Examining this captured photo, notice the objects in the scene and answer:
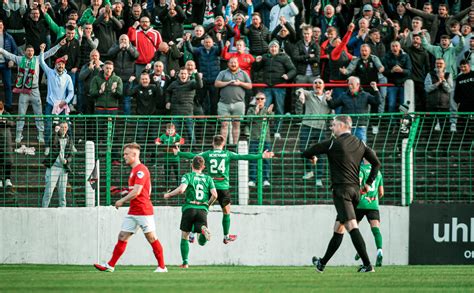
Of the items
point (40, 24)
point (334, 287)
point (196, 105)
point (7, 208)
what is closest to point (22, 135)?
point (7, 208)

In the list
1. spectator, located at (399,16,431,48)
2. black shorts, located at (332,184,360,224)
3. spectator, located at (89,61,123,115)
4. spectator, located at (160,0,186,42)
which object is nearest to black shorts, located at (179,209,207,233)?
black shorts, located at (332,184,360,224)

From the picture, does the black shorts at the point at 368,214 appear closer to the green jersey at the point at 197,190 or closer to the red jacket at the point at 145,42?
the green jersey at the point at 197,190

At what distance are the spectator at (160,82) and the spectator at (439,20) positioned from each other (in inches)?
251

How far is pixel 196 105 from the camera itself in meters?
23.8

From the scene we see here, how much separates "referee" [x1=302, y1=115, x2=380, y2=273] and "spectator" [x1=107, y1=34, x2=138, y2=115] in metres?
9.26

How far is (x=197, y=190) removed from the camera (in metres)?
18.1

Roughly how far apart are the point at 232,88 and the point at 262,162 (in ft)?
9.26

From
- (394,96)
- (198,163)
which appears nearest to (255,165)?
(198,163)

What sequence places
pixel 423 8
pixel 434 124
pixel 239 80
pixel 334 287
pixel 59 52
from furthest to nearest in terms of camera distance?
pixel 423 8, pixel 59 52, pixel 239 80, pixel 434 124, pixel 334 287

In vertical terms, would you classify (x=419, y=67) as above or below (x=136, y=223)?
above

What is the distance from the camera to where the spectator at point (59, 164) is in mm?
20484

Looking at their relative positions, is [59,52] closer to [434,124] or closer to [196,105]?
[196,105]

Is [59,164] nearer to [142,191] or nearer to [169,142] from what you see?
[169,142]

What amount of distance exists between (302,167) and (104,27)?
6748 mm
